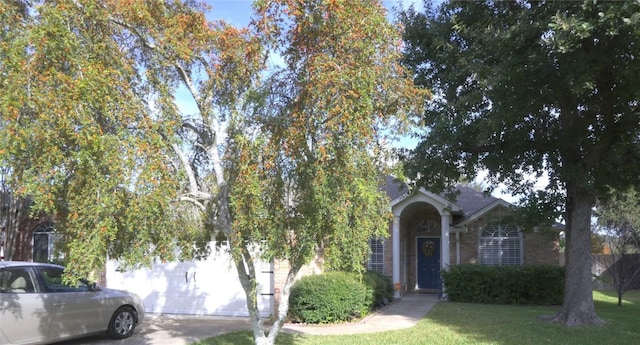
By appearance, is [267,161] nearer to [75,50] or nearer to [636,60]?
[75,50]

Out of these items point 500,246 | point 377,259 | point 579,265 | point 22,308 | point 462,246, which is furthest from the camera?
point 377,259

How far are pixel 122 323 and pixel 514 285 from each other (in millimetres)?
11620

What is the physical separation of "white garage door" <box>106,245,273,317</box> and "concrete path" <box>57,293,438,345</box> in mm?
375

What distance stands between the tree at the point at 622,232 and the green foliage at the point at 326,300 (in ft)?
28.1

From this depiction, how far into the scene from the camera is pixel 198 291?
1398 cm

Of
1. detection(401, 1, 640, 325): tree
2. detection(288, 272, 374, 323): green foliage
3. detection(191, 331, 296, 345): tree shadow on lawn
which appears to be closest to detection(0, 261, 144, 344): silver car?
detection(191, 331, 296, 345): tree shadow on lawn

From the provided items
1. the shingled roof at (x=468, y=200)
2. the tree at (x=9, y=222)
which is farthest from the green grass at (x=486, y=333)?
the tree at (x=9, y=222)

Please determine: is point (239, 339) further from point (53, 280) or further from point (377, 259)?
point (377, 259)

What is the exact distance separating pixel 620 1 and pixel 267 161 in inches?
250

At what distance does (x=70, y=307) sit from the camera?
371 inches

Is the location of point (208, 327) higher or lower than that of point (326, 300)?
lower

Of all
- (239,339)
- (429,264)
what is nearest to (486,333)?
(239,339)

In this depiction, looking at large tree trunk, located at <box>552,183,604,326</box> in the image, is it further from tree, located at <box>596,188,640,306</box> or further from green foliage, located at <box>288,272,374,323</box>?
green foliage, located at <box>288,272,374,323</box>

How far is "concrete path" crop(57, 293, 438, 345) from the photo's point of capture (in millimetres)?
10341
